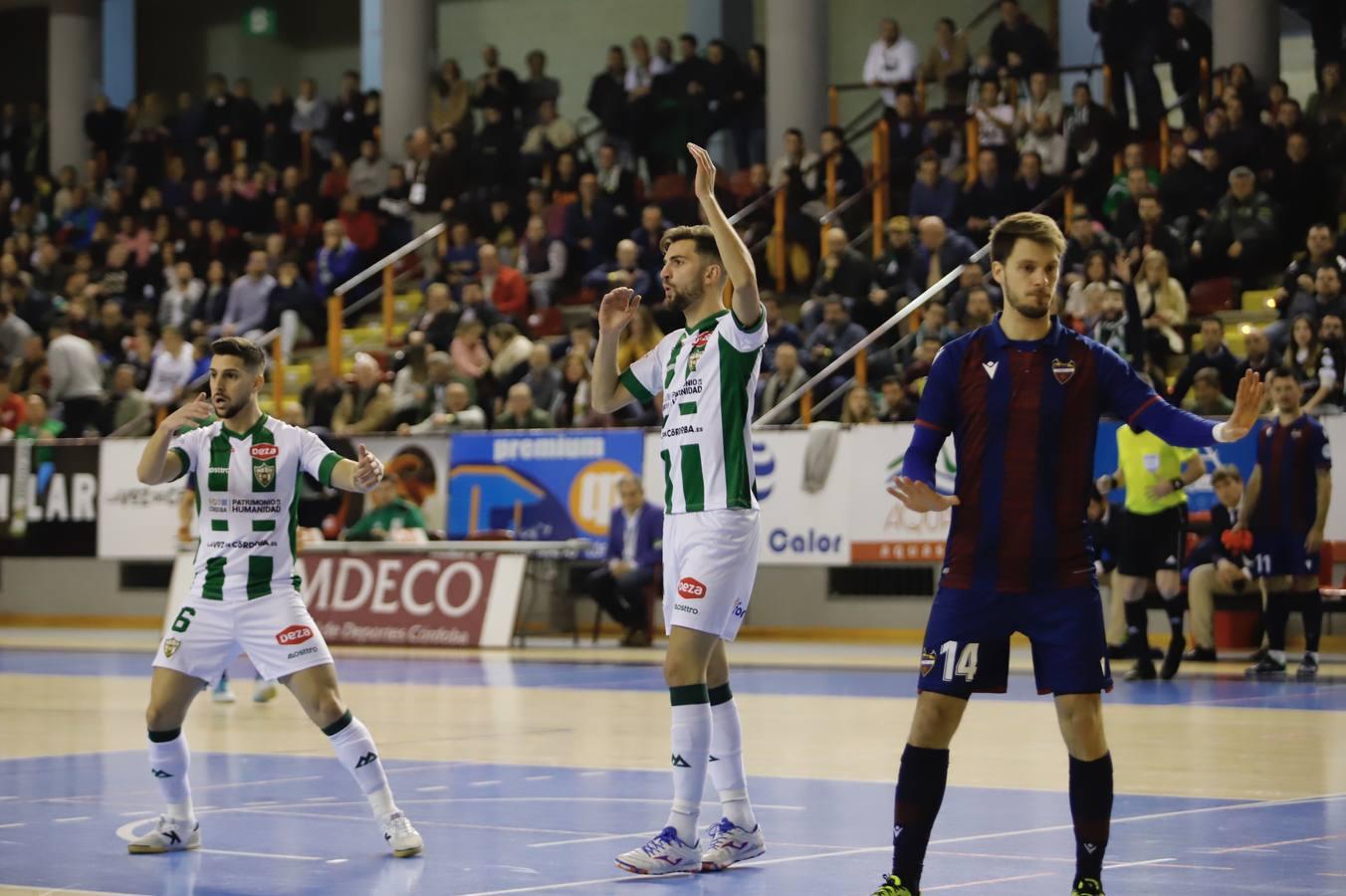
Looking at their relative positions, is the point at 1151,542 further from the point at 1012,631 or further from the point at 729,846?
the point at 1012,631

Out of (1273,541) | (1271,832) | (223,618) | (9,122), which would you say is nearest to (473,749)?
(223,618)

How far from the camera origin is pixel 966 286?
2078 cm

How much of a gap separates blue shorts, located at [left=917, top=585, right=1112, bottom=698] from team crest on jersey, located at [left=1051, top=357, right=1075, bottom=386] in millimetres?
644

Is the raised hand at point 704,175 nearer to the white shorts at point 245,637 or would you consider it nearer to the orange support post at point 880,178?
the white shorts at point 245,637

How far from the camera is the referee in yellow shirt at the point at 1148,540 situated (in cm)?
1564

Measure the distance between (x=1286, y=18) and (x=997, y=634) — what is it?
23517 millimetres

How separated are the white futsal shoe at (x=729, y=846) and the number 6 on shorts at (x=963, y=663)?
1.83 meters

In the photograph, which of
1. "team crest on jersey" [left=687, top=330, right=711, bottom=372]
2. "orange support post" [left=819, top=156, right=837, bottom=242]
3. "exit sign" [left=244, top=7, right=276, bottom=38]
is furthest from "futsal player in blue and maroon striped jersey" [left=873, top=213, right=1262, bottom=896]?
"exit sign" [left=244, top=7, right=276, bottom=38]

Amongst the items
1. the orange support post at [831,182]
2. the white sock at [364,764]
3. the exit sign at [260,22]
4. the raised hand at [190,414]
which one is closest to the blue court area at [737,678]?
the white sock at [364,764]

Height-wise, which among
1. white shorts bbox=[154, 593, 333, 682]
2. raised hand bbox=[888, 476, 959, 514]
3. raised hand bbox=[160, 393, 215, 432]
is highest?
raised hand bbox=[160, 393, 215, 432]

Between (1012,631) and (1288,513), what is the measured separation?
1034 centimetres

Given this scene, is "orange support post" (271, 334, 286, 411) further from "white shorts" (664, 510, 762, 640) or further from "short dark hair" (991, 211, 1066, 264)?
"short dark hair" (991, 211, 1066, 264)

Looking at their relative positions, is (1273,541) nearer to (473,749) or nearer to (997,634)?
(473,749)

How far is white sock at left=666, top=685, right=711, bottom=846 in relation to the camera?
7.66 metres
